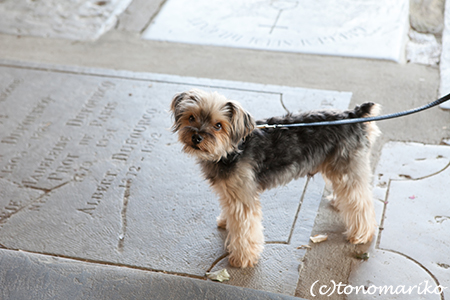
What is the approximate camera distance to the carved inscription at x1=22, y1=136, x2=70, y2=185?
4799mm

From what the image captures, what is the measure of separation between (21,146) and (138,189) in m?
1.76

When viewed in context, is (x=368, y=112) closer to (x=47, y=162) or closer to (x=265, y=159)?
(x=265, y=159)

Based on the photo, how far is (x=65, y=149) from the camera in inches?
205

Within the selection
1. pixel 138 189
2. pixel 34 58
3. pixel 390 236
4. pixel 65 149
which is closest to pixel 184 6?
pixel 34 58

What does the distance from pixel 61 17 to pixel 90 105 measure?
3.29 meters

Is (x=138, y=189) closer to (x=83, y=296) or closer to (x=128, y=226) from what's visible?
(x=128, y=226)

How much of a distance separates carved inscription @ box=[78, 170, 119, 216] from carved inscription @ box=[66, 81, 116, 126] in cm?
116

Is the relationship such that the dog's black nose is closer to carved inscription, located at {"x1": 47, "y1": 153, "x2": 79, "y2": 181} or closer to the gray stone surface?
the gray stone surface

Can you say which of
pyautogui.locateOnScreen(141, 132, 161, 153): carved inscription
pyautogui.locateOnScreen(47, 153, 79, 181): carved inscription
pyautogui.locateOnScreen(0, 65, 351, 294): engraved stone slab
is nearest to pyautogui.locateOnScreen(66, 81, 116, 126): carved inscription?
pyautogui.locateOnScreen(0, 65, 351, 294): engraved stone slab

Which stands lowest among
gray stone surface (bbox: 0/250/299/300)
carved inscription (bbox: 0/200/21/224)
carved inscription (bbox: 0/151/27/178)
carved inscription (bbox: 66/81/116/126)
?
carved inscription (bbox: 0/151/27/178)

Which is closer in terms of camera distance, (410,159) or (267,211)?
(267,211)

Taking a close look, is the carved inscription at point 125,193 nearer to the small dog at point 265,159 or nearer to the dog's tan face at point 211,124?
the small dog at point 265,159

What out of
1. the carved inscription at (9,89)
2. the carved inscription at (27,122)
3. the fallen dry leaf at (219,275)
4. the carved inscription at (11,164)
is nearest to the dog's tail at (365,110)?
the fallen dry leaf at (219,275)

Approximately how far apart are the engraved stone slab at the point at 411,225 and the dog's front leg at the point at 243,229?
33.4 inches
